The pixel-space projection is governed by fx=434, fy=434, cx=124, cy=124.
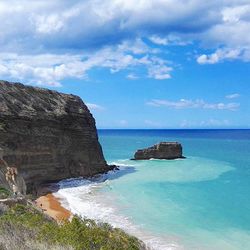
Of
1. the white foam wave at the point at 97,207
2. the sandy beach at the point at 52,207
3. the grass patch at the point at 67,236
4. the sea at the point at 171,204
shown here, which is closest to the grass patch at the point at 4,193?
the sandy beach at the point at 52,207

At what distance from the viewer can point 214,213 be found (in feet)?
97.1

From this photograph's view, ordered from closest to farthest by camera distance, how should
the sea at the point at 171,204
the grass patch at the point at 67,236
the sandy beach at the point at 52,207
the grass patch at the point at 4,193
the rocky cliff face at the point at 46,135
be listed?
the grass patch at the point at 67,236 < the grass patch at the point at 4,193 < the sea at the point at 171,204 < the sandy beach at the point at 52,207 < the rocky cliff face at the point at 46,135

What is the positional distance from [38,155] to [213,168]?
2681cm

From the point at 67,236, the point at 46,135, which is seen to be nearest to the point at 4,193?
the point at 67,236

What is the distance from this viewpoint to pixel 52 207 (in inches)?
1252

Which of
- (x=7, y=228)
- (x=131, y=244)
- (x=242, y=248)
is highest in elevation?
(x=7, y=228)

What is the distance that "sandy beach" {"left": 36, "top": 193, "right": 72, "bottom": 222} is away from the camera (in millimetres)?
28906

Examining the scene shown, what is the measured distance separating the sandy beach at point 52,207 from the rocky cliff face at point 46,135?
10.1 feet

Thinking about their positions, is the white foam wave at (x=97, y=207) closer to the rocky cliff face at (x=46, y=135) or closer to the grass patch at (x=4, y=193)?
the rocky cliff face at (x=46, y=135)

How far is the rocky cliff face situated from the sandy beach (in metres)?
3.09

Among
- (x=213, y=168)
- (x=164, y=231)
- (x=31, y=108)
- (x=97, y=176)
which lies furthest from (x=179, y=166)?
(x=164, y=231)


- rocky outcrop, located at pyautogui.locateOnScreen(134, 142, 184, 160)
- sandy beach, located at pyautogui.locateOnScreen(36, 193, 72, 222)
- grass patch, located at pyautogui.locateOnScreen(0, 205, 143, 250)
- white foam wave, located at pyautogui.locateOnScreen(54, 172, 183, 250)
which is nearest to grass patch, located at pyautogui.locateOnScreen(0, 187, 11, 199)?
sandy beach, located at pyautogui.locateOnScreen(36, 193, 72, 222)

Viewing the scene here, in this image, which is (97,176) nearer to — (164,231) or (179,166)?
(179,166)

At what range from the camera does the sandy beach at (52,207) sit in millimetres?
28906
